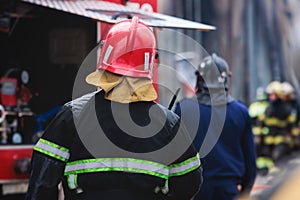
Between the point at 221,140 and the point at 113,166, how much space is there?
2.18 m

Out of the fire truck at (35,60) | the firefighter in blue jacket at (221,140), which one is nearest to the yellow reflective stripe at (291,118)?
the fire truck at (35,60)

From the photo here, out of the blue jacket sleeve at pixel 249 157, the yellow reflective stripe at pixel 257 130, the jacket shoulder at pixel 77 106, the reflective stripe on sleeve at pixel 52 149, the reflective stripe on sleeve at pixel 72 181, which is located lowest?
the yellow reflective stripe at pixel 257 130

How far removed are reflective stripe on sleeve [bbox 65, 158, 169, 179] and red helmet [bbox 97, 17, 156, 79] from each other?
0.38 m

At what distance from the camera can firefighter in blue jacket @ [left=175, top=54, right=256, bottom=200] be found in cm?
531

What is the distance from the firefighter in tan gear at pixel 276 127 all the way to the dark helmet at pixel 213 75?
9.04 meters

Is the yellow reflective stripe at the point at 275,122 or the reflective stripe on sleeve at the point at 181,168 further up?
the reflective stripe on sleeve at the point at 181,168

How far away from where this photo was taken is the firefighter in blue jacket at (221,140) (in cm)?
531

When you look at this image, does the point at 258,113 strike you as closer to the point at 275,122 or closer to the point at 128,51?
the point at 275,122

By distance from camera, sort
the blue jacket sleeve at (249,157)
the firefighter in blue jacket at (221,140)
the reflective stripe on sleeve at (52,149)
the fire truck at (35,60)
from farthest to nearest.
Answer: the fire truck at (35,60) < the blue jacket sleeve at (249,157) < the firefighter in blue jacket at (221,140) < the reflective stripe on sleeve at (52,149)

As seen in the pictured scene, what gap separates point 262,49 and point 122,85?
14142mm

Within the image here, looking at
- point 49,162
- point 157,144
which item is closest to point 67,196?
point 49,162

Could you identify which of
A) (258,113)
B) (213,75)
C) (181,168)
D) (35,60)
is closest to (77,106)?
(181,168)

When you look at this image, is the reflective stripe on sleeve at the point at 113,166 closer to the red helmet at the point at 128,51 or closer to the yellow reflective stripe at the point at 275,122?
the red helmet at the point at 128,51

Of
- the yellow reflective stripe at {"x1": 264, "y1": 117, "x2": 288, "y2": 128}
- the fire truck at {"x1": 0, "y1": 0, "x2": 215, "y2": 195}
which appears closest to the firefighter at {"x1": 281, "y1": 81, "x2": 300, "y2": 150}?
the yellow reflective stripe at {"x1": 264, "y1": 117, "x2": 288, "y2": 128}
